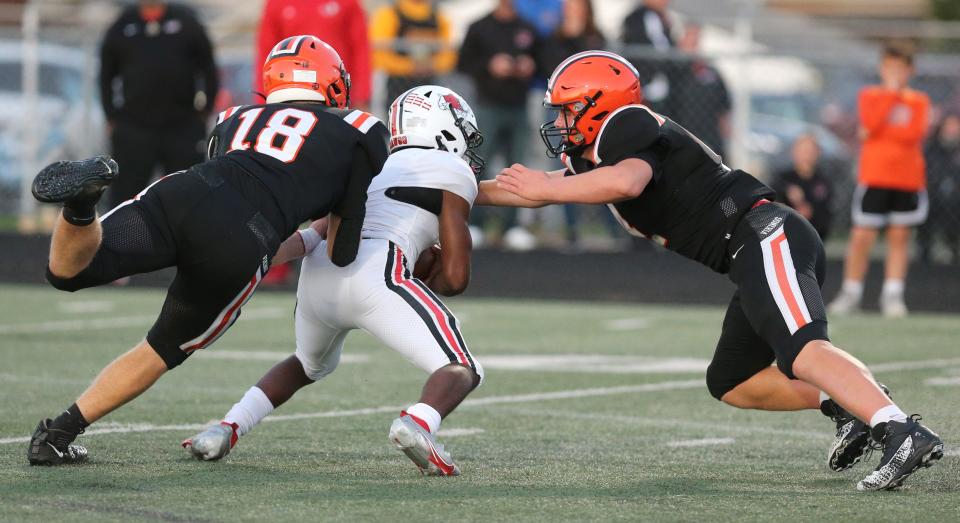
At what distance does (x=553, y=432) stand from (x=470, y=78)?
315 inches

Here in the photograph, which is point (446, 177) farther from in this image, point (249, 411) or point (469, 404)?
point (469, 404)

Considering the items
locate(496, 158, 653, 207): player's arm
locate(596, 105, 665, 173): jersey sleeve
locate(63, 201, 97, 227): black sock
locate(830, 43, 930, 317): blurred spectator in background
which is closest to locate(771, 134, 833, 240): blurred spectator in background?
locate(830, 43, 930, 317): blurred spectator in background

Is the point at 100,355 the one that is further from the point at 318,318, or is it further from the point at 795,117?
the point at 795,117

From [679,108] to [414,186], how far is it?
910cm

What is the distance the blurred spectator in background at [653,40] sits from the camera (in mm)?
14094

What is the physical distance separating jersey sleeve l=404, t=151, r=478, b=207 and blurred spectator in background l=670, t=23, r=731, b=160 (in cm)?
889

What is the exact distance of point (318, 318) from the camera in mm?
5480

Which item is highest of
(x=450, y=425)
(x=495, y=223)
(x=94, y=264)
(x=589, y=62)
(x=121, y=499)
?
(x=589, y=62)

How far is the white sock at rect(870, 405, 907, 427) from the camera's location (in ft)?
15.8

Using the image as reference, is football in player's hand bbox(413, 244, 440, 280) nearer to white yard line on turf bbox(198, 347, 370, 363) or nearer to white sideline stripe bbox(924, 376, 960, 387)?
white yard line on turf bbox(198, 347, 370, 363)

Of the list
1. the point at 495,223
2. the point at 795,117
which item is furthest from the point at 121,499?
the point at 795,117

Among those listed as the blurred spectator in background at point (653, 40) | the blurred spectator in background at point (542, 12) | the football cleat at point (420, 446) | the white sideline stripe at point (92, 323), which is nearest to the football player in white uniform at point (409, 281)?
the football cleat at point (420, 446)

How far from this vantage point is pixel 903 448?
473 centimetres

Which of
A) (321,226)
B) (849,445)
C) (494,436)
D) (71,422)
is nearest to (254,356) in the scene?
(494,436)
